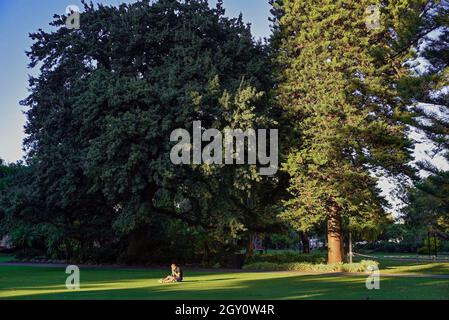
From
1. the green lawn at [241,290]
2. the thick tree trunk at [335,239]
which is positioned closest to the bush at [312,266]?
the thick tree trunk at [335,239]

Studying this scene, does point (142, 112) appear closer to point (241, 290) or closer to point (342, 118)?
point (342, 118)

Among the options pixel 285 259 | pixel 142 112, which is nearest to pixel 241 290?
pixel 142 112

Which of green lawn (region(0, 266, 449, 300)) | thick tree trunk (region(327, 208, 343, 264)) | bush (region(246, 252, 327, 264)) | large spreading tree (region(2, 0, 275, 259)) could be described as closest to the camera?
green lawn (region(0, 266, 449, 300))

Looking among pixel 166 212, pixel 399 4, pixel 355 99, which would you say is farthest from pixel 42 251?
pixel 399 4

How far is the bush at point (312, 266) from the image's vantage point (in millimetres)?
29109

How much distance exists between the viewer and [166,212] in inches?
1423

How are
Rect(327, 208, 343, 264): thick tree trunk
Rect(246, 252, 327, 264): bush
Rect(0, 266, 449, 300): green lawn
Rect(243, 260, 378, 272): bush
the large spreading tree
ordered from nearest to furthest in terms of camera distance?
Rect(0, 266, 449, 300): green lawn → Rect(243, 260, 378, 272): bush → the large spreading tree → Rect(327, 208, 343, 264): thick tree trunk → Rect(246, 252, 327, 264): bush

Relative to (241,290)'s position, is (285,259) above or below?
above

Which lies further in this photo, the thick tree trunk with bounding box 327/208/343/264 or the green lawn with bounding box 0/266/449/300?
the thick tree trunk with bounding box 327/208/343/264

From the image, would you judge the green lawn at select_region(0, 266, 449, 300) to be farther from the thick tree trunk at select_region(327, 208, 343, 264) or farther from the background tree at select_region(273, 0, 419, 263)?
the thick tree trunk at select_region(327, 208, 343, 264)

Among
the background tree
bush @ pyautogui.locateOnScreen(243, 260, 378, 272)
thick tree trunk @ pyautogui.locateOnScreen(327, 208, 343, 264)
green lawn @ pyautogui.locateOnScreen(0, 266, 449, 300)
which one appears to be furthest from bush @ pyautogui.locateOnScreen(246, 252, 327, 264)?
green lawn @ pyautogui.locateOnScreen(0, 266, 449, 300)

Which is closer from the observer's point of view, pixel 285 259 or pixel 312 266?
pixel 312 266

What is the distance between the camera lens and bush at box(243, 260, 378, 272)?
2911 centimetres

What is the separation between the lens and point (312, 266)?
31125 mm
